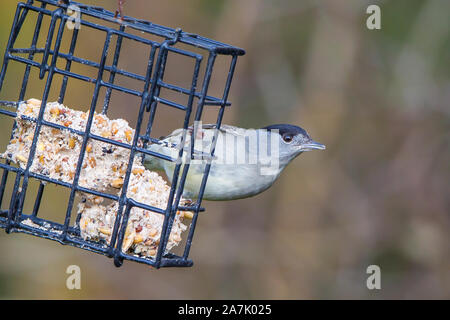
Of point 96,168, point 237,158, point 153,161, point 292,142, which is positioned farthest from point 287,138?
point 96,168

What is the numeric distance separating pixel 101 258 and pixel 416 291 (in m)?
4.57

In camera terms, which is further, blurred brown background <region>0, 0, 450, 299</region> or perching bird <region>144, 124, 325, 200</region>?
blurred brown background <region>0, 0, 450, 299</region>

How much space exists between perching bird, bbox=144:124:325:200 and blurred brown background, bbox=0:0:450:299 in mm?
3223

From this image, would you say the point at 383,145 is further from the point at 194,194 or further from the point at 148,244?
the point at 148,244

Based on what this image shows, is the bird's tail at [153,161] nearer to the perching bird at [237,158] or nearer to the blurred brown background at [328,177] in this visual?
the perching bird at [237,158]

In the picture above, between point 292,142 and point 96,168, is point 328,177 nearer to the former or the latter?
point 292,142

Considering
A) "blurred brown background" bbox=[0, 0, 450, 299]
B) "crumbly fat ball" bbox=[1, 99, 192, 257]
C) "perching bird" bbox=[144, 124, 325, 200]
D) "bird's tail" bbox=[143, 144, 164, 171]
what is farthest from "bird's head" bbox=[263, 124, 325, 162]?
"blurred brown background" bbox=[0, 0, 450, 299]

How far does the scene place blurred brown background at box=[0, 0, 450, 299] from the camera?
857 centimetres

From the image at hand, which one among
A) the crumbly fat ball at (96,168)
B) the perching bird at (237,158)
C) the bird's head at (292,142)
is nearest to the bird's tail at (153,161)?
the perching bird at (237,158)

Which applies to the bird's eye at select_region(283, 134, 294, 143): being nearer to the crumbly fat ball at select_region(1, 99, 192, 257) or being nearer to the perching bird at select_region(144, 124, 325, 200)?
the perching bird at select_region(144, 124, 325, 200)

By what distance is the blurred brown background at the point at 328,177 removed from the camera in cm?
857

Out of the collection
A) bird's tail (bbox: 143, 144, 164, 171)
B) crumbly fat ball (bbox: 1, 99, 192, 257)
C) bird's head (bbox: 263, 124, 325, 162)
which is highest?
bird's head (bbox: 263, 124, 325, 162)

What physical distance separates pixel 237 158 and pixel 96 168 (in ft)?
4.40

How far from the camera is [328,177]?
351 inches
